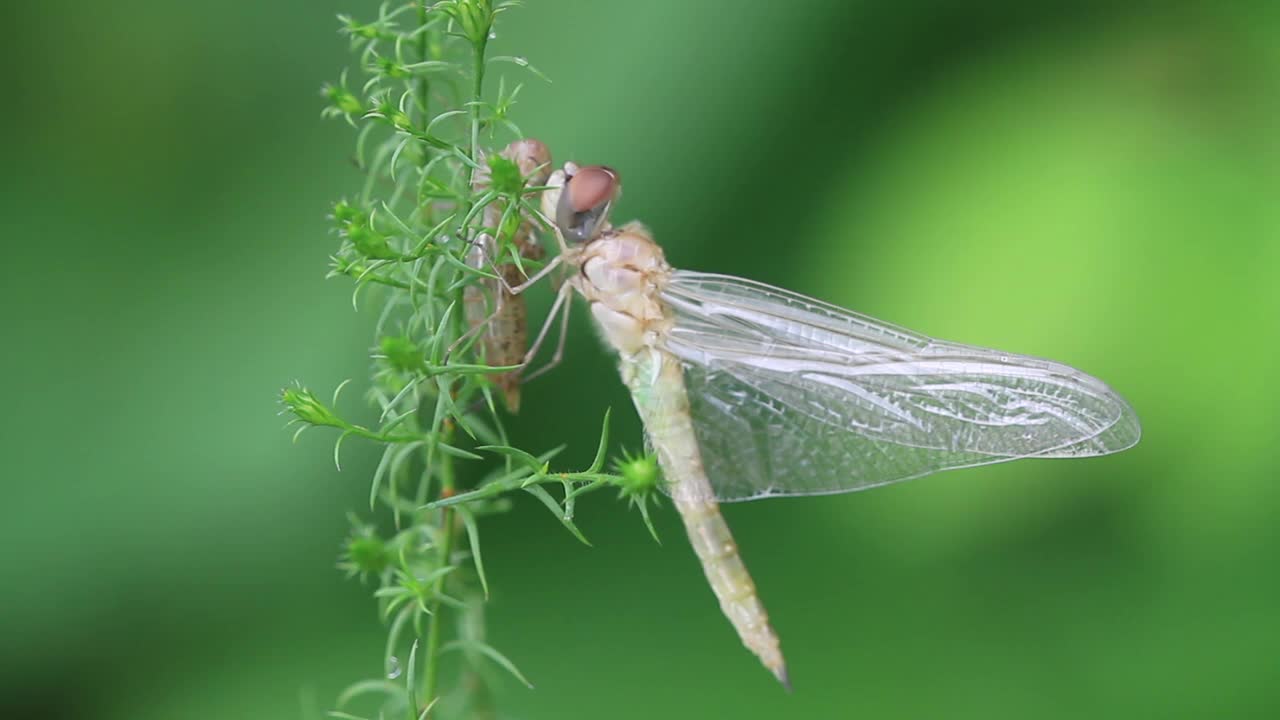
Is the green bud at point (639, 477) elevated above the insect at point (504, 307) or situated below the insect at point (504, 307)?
below

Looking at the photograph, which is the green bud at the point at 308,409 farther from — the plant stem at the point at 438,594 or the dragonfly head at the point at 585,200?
the dragonfly head at the point at 585,200

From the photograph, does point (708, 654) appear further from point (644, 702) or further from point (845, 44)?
point (845, 44)

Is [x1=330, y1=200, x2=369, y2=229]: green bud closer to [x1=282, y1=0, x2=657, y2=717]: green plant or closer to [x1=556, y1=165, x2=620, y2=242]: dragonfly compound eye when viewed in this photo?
[x1=282, y1=0, x2=657, y2=717]: green plant

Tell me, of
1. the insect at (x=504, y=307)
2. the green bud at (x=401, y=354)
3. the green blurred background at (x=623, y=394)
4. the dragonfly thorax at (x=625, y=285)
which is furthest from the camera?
the green blurred background at (x=623, y=394)

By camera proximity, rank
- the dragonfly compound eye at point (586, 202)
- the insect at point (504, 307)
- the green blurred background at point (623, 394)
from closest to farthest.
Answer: the insect at point (504, 307) → the dragonfly compound eye at point (586, 202) → the green blurred background at point (623, 394)

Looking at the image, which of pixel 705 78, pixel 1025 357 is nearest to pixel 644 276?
pixel 1025 357

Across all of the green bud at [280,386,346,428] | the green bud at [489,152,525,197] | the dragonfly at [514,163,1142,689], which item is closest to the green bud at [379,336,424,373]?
the green bud at [280,386,346,428]

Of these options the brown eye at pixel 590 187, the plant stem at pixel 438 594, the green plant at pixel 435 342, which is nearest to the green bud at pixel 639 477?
the green plant at pixel 435 342
